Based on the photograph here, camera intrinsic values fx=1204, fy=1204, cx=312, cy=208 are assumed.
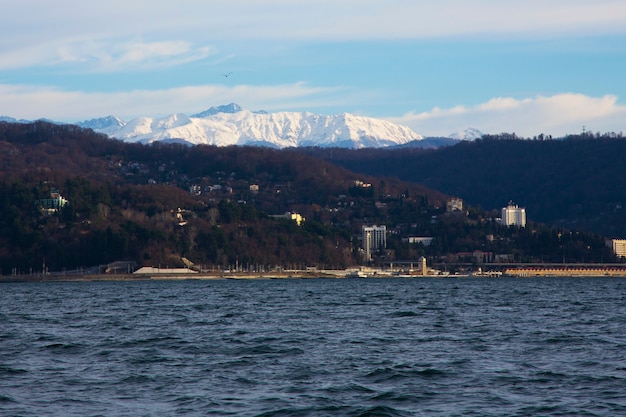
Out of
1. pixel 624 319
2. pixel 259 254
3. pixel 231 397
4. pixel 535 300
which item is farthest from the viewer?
pixel 259 254

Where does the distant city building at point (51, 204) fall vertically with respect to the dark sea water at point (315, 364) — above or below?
above

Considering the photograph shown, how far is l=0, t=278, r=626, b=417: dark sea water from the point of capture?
33625 mm

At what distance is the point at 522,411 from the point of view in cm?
3244

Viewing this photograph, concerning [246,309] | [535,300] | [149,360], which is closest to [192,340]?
[149,360]

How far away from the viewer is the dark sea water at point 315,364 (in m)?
33.6

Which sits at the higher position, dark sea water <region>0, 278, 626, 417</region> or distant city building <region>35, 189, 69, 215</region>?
distant city building <region>35, 189, 69, 215</region>

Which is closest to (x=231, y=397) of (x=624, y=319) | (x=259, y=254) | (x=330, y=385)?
(x=330, y=385)

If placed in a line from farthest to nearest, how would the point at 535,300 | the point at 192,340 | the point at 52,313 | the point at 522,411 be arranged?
1. the point at 535,300
2. the point at 52,313
3. the point at 192,340
4. the point at 522,411

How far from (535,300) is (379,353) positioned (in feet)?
160

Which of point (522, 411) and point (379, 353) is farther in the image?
point (379, 353)

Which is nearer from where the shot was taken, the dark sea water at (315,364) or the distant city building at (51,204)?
the dark sea water at (315,364)

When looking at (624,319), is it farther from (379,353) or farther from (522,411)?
(522,411)

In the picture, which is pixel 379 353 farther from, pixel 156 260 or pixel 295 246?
pixel 295 246

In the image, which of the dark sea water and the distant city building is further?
the distant city building
